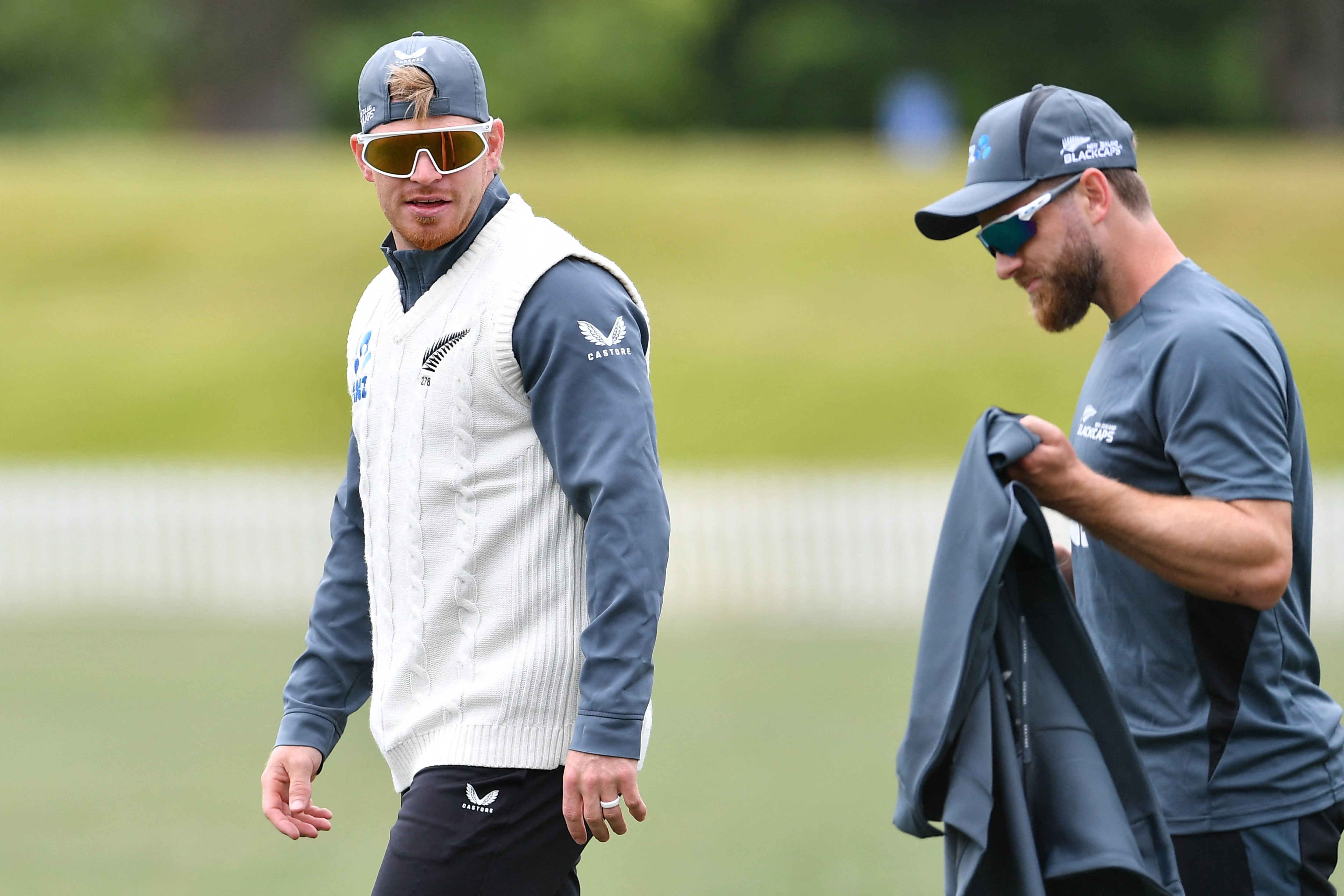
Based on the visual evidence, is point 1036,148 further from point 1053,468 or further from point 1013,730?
point 1013,730

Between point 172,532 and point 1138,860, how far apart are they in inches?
427

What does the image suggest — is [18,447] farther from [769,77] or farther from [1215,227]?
[769,77]

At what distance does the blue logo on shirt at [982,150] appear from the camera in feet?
10.0

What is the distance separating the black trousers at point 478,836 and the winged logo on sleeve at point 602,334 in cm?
75

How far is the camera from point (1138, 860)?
8.95 feet

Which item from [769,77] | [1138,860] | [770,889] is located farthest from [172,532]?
[769,77]

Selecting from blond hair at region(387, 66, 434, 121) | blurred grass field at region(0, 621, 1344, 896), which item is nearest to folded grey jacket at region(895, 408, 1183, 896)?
blond hair at region(387, 66, 434, 121)

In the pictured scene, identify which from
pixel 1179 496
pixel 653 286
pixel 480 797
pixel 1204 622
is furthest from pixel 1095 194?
pixel 653 286

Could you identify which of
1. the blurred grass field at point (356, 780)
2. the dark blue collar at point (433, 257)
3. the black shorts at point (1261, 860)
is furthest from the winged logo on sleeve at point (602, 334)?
the blurred grass field at point (356, 780)

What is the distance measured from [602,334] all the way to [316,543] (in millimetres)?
9869

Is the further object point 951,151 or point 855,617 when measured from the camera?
point 951,151

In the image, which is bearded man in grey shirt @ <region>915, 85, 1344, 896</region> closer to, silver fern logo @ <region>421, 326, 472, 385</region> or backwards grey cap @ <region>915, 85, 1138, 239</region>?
backwards grey cap @ <region>915, 85, 1138, 239</region>

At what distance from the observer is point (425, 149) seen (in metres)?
3.02

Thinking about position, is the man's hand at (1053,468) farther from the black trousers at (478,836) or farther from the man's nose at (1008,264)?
the black trousers at (478,836)
